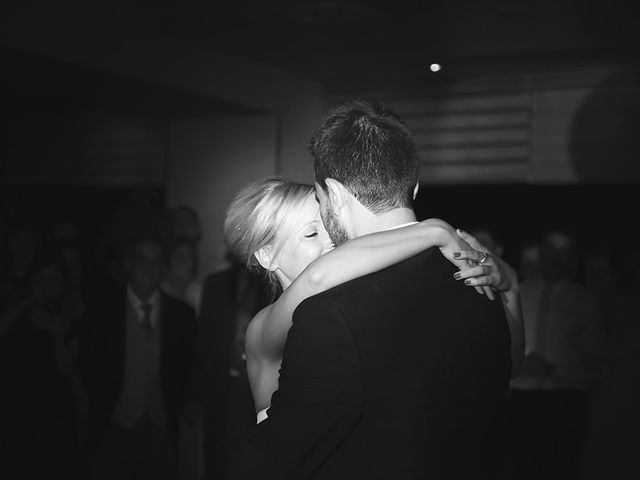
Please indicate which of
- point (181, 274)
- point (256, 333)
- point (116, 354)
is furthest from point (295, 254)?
point (181, 274)

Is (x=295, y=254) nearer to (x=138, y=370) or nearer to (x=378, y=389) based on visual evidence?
(x=378, y=389)

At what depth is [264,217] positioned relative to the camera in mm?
2307

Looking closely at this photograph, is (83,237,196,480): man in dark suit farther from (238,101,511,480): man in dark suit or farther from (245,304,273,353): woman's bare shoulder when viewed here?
(238,101,511,480): man in dark suit

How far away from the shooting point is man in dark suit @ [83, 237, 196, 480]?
176 inches

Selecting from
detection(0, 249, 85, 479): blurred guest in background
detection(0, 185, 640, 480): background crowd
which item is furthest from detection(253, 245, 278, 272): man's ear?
detection(0, 249, 85, 479): blurred guest in background

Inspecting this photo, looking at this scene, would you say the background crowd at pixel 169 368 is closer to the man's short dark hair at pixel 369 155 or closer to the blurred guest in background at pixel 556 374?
the blurred guest in background at pixel 556 374

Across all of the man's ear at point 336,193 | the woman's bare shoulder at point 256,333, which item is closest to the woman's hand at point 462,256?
the man's ear at point 336,193

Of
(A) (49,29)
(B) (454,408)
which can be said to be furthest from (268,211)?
(A) (49,29)

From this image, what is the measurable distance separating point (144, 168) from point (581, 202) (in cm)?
380

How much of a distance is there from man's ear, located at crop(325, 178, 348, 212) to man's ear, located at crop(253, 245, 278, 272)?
669mm

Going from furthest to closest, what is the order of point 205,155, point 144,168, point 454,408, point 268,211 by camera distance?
point 144,168 < point 205,155 < point 268,211 < point 454,408

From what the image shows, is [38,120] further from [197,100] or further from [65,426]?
[65,426]

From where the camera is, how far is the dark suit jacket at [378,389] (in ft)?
4.79

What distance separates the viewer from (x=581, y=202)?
6.86m
